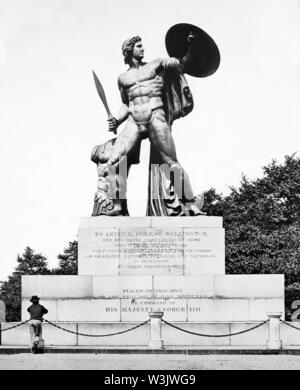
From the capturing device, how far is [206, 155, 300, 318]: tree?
53281 mm

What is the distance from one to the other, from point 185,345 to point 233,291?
220 centimetres

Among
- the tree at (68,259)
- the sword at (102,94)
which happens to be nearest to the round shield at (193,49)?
the sword at (102,94)

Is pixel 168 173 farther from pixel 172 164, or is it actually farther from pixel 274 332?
pixel 274 332

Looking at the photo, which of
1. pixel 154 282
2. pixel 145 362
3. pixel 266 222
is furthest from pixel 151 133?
pixel 266 222

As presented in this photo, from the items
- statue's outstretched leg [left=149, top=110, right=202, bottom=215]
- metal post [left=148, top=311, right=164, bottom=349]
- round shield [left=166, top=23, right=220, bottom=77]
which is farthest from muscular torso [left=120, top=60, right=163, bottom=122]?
metal post [left=148, top=311, right=164, bottom=349]

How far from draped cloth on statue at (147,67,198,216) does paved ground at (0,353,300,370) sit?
6108mm

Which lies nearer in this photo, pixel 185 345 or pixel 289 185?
pixel 185 345

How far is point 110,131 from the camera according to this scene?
1168 inches

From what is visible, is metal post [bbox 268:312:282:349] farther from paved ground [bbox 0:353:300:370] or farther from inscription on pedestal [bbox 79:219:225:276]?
inscription on pedestal [bbox 79:219:225:276]

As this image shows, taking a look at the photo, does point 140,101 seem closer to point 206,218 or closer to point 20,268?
point 206,218

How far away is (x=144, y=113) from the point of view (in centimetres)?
2920

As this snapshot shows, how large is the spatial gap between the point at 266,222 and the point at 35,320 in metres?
39.2

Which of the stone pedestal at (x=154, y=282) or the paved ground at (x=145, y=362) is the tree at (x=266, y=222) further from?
the paved ground at (x=145, y=362)
